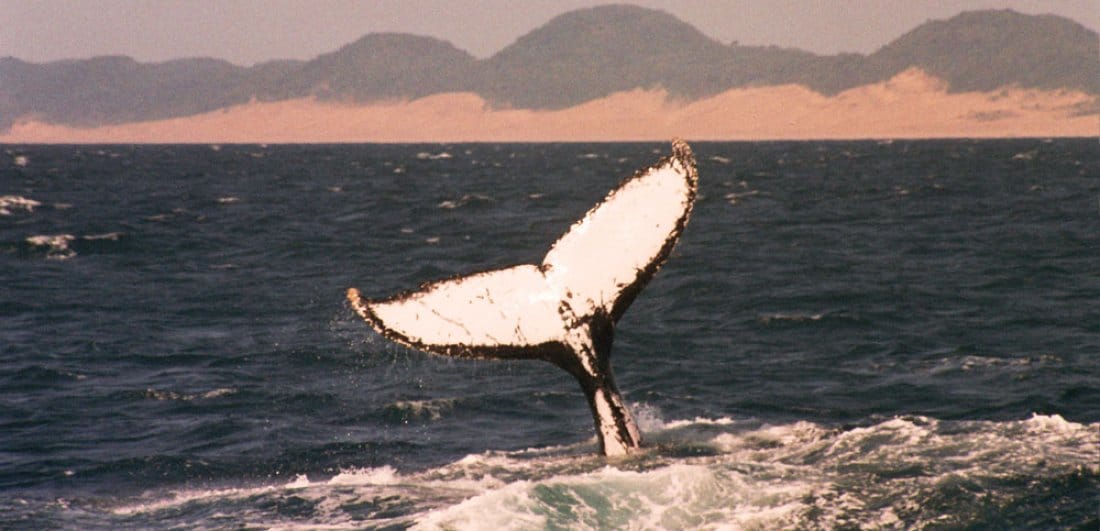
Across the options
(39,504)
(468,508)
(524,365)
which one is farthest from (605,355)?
(524,365)

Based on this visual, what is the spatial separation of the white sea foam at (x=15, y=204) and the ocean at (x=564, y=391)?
12.4 metres

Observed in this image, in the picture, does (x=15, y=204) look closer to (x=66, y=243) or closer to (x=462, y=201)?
(x=462, y=201)

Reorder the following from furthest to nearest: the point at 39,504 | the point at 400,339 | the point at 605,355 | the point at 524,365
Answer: the point at 524,365, the point at 39,504, the point at 605,355, the point at 400,339

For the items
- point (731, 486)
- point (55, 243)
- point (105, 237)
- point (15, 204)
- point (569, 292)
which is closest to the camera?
point (569, 292)

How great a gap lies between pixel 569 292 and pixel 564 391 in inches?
281

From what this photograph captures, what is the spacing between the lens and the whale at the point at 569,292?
29.0 feet

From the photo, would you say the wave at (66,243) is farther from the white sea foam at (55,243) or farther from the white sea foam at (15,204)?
the white sea foam at (15,204)

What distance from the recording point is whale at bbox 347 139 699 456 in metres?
8.83

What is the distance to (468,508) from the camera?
9.54 meters

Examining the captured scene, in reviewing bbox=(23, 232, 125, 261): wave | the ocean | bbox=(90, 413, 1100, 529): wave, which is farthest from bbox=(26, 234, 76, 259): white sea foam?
bbox=(90, 413, 1100, 529): wave

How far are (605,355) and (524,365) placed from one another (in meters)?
8.78

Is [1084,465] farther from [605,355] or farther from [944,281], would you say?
[944,281]

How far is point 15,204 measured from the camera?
5191cm

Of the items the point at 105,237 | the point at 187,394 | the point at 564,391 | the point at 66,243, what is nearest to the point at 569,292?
the point at 564,391
